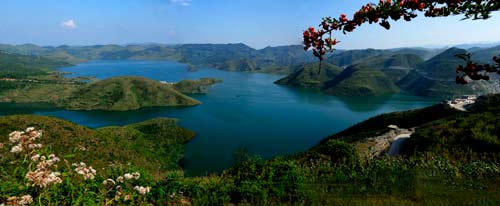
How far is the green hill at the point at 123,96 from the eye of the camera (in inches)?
6344

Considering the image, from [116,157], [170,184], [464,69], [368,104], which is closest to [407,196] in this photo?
[464,69]

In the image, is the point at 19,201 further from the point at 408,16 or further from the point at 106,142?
the point at 106,142

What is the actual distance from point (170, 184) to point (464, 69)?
596 cm

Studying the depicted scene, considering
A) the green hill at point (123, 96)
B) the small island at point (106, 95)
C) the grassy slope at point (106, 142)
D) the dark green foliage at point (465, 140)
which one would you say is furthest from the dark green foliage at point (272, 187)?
the green hill at point (123, 96)

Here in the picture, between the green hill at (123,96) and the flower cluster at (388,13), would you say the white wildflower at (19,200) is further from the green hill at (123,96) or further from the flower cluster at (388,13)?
the green hill at (123,96)

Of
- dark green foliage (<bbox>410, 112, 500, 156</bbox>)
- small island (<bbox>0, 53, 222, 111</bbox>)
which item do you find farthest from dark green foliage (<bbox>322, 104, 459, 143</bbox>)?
small island (<bbox>0, 53, 222, 111</bbox>)

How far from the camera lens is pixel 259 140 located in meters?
100

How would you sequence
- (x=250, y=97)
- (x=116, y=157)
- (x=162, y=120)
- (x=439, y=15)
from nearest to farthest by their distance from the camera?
(x=439, y=15) → (x=116, y=157) → (x=162, y=120) → (x=250, y=97)

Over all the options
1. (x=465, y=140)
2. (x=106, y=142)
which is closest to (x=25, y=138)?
(x=465, y=140)

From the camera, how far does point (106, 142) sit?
63.9 meters

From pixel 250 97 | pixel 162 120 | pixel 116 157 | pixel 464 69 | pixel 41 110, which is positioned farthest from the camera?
pixel 250 97

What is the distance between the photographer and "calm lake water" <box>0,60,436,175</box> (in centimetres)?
9062

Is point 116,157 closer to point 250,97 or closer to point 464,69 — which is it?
point 464,69

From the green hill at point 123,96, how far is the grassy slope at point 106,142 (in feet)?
227
